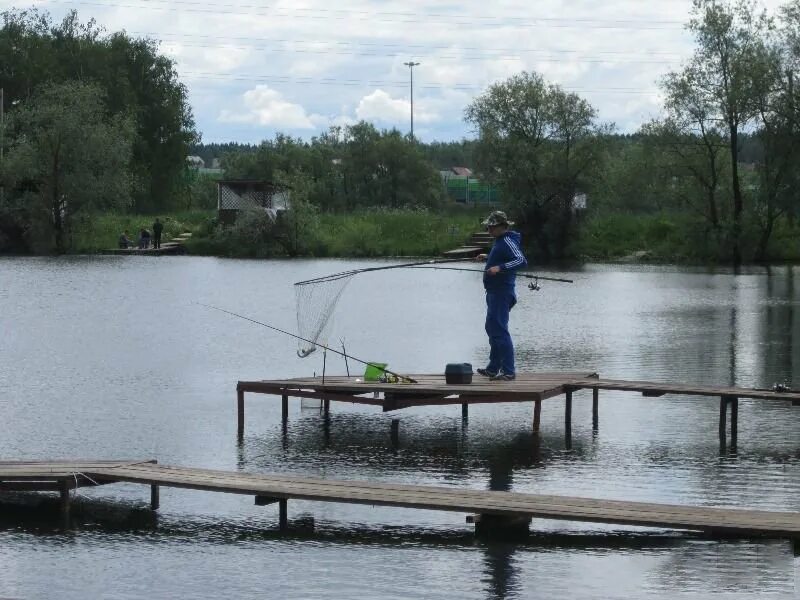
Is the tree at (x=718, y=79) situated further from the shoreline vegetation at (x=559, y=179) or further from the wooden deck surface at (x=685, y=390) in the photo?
the wooden deck surface at (x=685, y=390)

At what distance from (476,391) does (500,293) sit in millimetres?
1503

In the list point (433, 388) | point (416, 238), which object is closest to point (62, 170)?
point (416, 238)

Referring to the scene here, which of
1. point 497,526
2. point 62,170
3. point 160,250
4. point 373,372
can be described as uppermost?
point 62,170

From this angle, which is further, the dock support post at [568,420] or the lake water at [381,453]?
the dock support post at [568,420]

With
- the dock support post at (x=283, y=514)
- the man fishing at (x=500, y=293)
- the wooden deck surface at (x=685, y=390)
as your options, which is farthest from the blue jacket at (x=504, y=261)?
the dock support post at (x=283, y=514)

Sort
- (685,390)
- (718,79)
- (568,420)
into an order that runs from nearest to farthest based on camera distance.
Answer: (685,390), (568,420), (718,79)

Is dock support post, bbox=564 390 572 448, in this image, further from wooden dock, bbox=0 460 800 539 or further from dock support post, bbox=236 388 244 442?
wooden dock, bbox=0 460 800 539

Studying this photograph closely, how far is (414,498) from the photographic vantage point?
404 inches

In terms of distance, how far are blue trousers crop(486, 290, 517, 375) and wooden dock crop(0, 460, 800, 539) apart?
4585 mm

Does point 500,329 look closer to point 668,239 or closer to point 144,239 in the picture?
point 668,239

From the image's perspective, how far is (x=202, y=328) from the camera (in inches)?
1097

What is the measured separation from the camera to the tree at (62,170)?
222ft

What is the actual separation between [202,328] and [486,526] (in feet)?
60.1

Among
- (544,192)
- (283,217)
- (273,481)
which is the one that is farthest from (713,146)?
(273,481)
